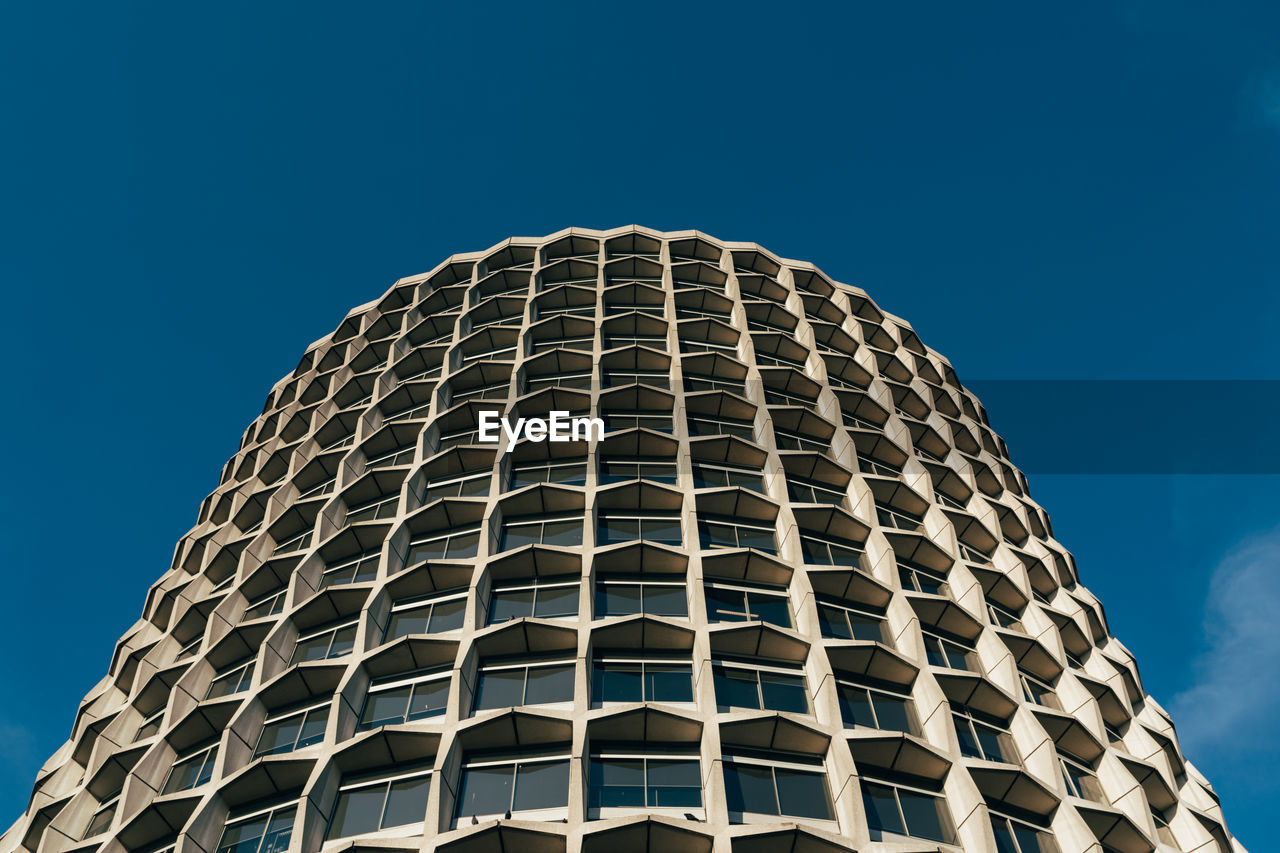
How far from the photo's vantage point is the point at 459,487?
38.4 meters

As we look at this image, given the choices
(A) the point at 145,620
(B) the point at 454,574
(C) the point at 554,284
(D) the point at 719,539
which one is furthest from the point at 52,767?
(C) the point at 554,284

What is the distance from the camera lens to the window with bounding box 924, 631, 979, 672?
3356cm

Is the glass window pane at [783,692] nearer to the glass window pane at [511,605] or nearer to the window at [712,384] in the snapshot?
the glass window pane at [511,605]

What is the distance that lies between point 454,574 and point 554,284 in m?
23.7

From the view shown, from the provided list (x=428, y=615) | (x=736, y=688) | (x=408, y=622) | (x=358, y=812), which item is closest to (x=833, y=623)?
(x=736, y=688)

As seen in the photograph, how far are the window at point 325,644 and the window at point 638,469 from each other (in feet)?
37.0

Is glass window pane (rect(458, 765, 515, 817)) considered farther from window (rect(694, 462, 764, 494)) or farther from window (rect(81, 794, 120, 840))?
window (rect(694, 462, 764, 494))

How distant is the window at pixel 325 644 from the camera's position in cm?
3291

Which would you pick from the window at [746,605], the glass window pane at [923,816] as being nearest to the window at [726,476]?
the window at [746,605]

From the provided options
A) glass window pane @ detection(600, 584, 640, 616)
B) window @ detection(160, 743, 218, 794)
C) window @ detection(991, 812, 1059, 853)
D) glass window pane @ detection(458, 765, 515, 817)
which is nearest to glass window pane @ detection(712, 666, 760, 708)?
glass window pane @ detection(600, 584, 640, 616)

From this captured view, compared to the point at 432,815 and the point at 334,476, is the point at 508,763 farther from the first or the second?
the point at 334,476

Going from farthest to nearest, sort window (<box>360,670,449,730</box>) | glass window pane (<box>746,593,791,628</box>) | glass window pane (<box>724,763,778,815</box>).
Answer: glass window pane (<box>746,593,791,628</box>) → window (<box>360,670,449,730</box>) → glass window pane (<box>724,763,778,815</box>)

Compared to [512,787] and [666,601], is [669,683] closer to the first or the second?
[666,601]

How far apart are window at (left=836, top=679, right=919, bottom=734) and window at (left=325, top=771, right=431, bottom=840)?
12770 millimetres
